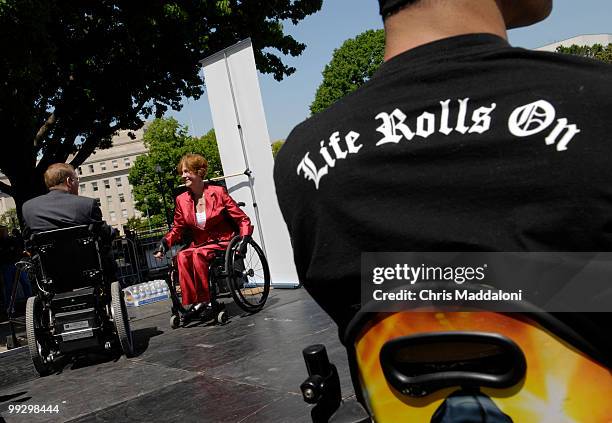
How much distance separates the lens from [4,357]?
6.62 meters

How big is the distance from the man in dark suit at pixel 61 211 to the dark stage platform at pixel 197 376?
3.67 feet

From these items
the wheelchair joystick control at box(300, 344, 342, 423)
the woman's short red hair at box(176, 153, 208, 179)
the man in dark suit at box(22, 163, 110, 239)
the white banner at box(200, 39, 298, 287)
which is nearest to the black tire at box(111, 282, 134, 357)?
the man in dark suit at box(22, 163, 110, 239)

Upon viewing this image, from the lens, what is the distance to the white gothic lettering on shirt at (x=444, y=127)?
33.8 inches

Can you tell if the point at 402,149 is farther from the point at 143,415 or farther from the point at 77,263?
the point at 77,263

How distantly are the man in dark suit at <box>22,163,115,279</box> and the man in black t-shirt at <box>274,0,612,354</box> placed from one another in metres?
4.93

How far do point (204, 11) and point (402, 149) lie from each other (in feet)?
48.9

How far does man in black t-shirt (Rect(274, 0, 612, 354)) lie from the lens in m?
0.85

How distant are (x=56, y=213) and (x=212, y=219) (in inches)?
64.5

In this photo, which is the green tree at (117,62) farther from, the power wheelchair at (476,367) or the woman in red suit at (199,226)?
the power wheelchair at (476,367)

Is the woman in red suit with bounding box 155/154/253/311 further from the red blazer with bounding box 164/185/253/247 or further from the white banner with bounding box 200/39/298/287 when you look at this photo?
the white banner with bounding box 200/39/298/287

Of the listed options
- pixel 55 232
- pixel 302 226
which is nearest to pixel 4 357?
pixel 55 232

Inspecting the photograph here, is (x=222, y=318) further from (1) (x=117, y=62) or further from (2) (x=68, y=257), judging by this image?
(1) (x=117, y=62)

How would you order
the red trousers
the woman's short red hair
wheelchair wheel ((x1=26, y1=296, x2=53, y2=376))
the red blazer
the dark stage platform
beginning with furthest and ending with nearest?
the woman's short red hair → the red blazer → the red trousers → wheelchair wheel ((x1=26, y1=296, x2=53, y2=376)) → the dark stage platform

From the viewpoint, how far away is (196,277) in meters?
6.32
